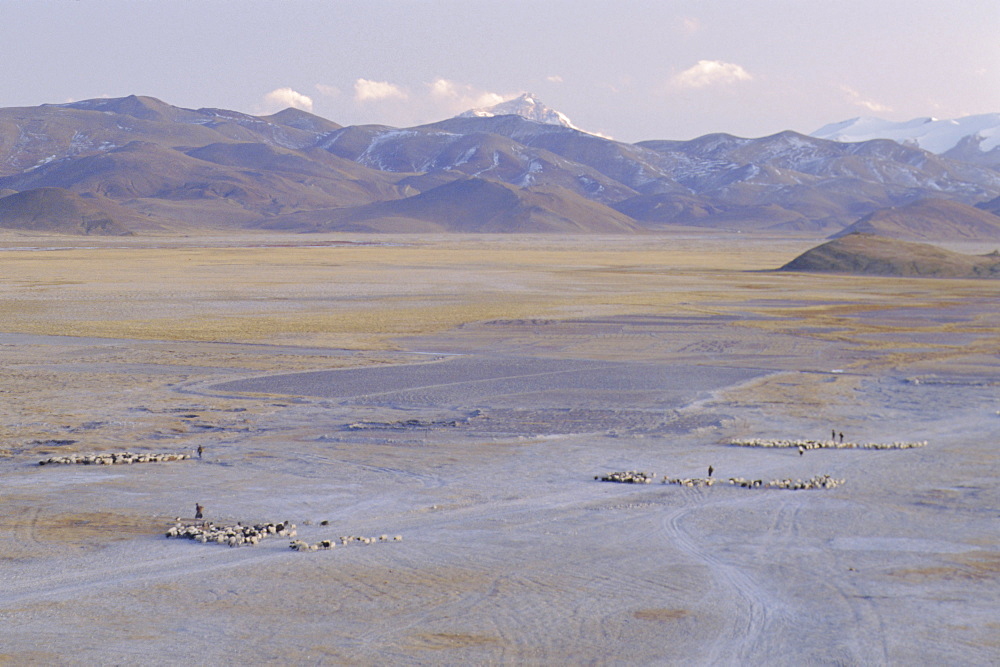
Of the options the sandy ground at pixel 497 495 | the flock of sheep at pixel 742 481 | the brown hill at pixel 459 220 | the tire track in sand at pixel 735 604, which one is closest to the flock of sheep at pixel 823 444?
the sandy ground at pixel 497 495

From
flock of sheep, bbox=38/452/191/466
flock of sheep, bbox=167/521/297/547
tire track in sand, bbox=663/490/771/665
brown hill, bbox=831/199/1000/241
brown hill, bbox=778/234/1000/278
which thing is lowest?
tire track in sand, bbox=663/490/771/665

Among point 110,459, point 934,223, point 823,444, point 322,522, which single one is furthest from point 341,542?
point 934,223

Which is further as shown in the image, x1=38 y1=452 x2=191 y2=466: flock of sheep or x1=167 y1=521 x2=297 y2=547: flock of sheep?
x1=38 y1=452 x2=191 y2=466: flock of sheep

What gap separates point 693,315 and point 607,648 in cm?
3062

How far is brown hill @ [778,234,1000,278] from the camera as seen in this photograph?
222 ft

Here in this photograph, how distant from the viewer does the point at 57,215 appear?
508ft

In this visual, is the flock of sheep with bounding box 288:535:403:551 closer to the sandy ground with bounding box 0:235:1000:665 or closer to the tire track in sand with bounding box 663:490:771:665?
the sandy ground with bounding box 0:235:1000:665

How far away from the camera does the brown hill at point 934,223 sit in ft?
544

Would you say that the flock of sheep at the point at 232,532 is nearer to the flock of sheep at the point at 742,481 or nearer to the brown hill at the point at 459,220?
the flock of sheep at the point at 742,481

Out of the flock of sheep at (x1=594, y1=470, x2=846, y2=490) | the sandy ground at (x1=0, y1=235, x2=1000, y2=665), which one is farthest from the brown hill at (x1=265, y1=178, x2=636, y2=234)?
the flock of sheep at (x1=594, y1=470, x2=846, y2=490)

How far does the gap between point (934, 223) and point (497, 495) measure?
171303mm

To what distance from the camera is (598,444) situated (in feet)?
59.0

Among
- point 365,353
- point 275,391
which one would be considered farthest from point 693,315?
point 275,391

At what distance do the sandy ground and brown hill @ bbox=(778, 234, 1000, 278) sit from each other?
35720 millimetres
